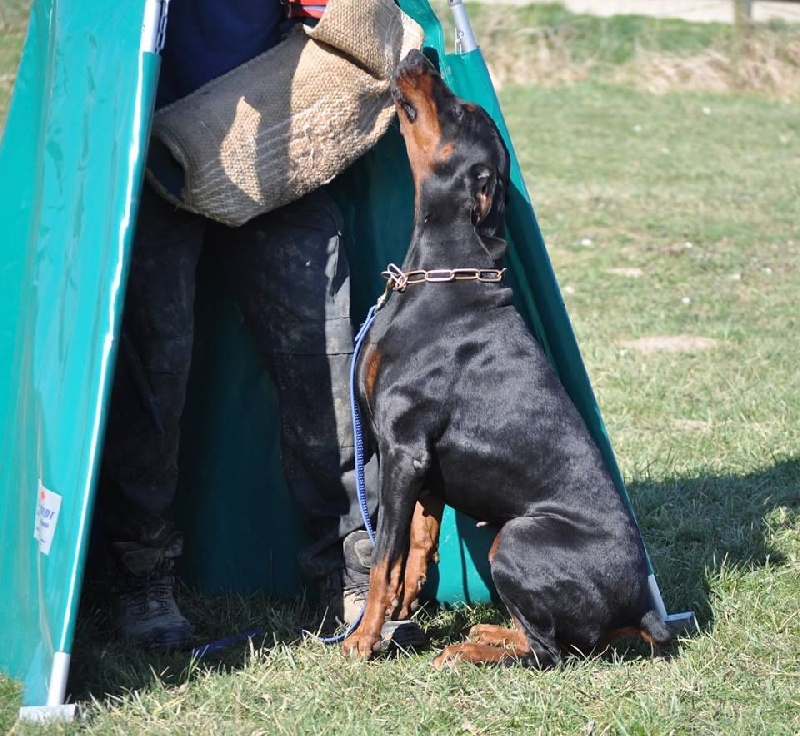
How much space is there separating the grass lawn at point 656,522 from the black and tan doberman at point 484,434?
7.1 inches

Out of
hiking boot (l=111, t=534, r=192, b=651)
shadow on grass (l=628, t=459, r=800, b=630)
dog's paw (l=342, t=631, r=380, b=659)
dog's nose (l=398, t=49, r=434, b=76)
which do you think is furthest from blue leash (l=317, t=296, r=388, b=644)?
shadow on grass (l=628, t=459, r=800, b=630)

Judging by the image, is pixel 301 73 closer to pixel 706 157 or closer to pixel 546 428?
pixel 546 428

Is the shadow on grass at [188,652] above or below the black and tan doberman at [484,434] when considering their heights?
below

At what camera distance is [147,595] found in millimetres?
3631

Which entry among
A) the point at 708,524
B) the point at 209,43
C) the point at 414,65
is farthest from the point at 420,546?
the point at 209,43

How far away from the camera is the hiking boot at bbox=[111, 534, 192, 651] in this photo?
3.52 meters

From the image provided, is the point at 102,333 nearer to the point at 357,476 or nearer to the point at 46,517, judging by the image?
the point at 46,517

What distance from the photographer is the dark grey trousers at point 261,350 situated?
3.46 m

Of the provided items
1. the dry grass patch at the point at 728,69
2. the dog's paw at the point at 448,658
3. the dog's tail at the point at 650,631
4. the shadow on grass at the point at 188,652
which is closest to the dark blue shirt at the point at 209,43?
the shadow on grass at the point at 188,652

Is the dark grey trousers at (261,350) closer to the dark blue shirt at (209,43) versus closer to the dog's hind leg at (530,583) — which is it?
the dark blue shirt at (209,43)

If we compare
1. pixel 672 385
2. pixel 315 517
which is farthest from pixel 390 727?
pixel 672 385

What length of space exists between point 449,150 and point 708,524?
1.81 m

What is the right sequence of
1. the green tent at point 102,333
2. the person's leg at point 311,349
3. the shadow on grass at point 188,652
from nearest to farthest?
the green tent at point 102,333 → the shadow on grass at point 188,652 → the person's leg at point 311,349

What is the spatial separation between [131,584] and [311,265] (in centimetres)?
110
